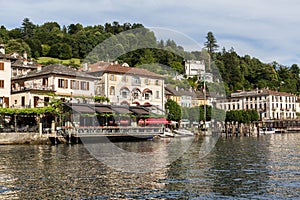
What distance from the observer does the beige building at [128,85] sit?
238 feet

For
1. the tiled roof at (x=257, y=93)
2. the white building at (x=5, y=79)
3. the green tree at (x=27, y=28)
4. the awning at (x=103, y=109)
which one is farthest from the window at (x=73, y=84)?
the green tree at (x=27, y=28)

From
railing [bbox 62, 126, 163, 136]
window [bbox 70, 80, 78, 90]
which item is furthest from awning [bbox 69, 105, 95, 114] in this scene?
window [bbox 70, 80, 78, 90]

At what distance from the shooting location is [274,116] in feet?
424

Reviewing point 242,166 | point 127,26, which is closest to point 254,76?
point 127,26

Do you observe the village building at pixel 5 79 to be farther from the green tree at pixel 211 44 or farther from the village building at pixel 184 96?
Result: the green tree at pixel 211 44

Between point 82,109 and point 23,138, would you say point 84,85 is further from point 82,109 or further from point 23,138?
point 23,138

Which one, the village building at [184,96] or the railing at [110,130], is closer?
the railing at [110,130]

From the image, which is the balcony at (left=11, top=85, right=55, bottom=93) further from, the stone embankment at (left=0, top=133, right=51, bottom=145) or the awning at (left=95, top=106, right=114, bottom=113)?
the stone embankment at (left=0, top=133, right=51, bottom=145)

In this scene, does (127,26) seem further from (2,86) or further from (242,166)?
(242,166)

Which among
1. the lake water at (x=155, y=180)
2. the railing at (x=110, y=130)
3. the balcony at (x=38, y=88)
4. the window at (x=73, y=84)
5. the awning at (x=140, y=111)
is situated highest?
the window at (x=73, y=84)

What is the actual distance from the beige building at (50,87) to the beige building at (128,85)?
4462 millimetres

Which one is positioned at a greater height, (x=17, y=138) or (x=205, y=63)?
(x=205, y=63)

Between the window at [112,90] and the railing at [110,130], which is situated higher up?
the window at [112,90]

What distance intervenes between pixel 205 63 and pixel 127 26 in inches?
1404
